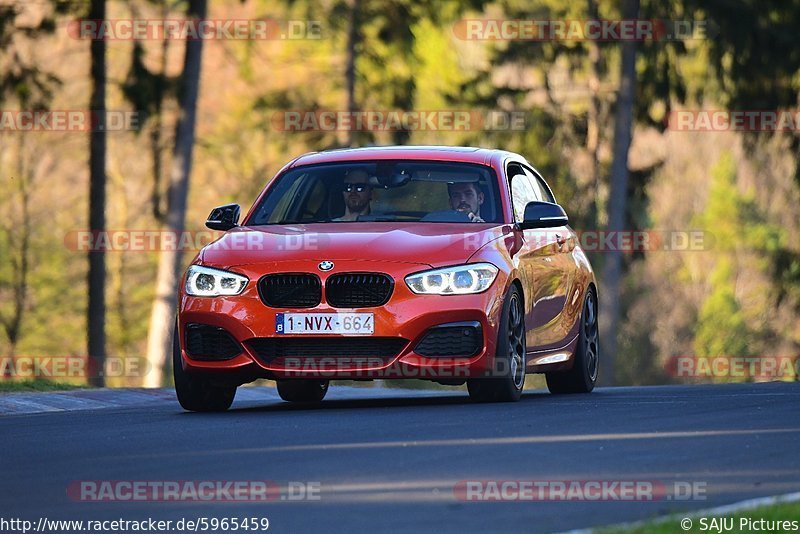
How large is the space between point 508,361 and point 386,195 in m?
1.74

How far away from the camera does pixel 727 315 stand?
84625mm

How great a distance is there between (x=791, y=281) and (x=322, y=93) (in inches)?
471

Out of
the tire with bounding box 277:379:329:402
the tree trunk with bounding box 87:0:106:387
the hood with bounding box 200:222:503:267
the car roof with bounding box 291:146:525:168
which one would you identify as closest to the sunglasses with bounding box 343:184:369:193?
the car roof with bounding box 291:146:525:168

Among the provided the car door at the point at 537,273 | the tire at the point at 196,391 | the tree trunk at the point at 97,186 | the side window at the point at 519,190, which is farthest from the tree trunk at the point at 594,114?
the tire at the point at 196,391

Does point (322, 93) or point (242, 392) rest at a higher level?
point (322, 93)

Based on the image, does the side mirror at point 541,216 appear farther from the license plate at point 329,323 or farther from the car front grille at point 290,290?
the car front grille at point 290,290

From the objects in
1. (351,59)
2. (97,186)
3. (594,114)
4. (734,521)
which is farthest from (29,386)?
(351,59)

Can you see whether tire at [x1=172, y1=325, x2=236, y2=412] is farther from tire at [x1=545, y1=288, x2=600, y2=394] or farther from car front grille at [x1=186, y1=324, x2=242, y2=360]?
tire at [x1=545, y1=288, x2=600, y2=394]

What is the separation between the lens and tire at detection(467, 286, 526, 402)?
12.8 metres

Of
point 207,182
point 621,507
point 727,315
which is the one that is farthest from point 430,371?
point 727,315

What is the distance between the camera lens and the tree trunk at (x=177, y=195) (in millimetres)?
31469

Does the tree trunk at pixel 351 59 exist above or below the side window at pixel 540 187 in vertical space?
above

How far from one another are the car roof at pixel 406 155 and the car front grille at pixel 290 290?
1.90m

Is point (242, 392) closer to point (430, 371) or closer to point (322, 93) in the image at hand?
point (430, 371)
